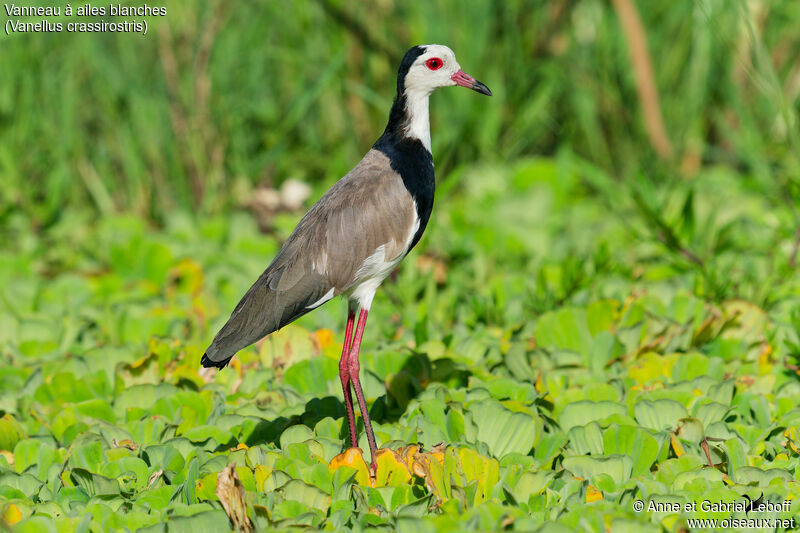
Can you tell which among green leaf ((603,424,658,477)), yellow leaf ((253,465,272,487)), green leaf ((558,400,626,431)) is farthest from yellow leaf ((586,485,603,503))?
yellow leaf ((253,465,272,487))

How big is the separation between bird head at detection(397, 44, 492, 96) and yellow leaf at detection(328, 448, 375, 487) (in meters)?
1.39

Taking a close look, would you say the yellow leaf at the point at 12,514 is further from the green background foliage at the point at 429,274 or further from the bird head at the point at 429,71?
the bird head at the point at 429,71


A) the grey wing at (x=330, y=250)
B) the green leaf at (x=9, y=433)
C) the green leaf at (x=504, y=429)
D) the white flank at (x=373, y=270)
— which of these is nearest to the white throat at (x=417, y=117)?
the grey wing at (x=330, y=250)

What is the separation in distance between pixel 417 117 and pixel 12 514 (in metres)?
1.91

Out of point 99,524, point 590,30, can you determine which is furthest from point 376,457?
point 590,30

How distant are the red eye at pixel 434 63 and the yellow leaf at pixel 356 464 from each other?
4.80 ft

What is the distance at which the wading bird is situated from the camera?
10.6ft

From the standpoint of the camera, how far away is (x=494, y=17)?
6.36 meters

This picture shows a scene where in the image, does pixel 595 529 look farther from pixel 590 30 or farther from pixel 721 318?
pixel 590 30

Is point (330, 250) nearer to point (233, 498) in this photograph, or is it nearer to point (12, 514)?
point (233, 498)

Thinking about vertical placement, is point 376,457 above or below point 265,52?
below

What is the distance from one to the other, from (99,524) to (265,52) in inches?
156

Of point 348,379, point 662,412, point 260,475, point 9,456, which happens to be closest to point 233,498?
point 260,475

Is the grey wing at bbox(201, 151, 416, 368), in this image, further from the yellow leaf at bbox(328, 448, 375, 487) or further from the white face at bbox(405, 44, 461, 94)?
the yellow leaf at bbox(328, 448, 375, 487)
